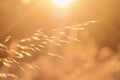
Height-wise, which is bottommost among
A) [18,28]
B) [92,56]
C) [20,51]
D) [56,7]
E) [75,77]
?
[20,51]

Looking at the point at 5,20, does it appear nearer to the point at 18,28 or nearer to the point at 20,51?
the point at 18,28

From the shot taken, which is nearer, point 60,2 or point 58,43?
point 58,43

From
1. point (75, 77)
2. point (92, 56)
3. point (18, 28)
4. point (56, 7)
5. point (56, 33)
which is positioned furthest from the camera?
point (56, 7)

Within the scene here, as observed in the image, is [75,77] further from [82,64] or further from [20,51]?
[20,51]

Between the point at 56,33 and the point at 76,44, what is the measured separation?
775mm

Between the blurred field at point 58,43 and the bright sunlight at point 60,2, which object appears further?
the bright sunlight at point 60,2

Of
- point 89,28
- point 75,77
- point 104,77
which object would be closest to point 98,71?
point 104,77

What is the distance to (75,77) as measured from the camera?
2.07 metres

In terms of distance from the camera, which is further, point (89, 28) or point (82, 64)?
point (89, 28)

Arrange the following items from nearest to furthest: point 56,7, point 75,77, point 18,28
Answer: point 75,77, point 18,28, point 56,7

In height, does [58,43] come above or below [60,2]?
below

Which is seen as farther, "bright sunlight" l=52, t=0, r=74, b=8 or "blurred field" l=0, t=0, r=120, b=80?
"bright sunlight" l=52, t=0, r=74, b=8

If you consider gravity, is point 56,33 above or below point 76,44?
below

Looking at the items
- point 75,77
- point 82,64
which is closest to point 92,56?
point 82,64
